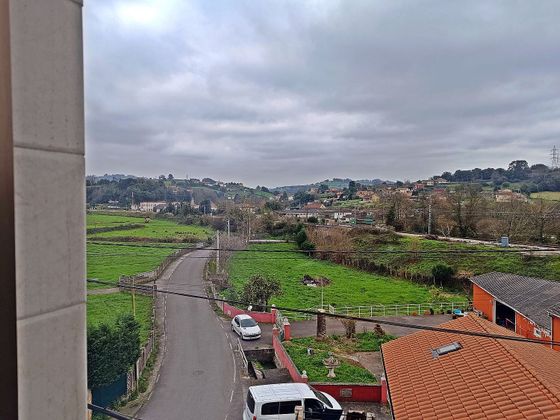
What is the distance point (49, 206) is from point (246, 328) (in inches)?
447

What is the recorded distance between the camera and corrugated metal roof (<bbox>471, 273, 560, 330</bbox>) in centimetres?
1034

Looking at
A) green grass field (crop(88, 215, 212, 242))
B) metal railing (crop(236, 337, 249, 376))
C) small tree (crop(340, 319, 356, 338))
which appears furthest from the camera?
green grass field (crop(88, 215, 212, 242))

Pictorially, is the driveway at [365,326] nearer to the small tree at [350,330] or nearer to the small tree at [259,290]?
the small tree at [350,330]

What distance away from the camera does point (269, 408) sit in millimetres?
6680

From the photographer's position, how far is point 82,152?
0.90 m

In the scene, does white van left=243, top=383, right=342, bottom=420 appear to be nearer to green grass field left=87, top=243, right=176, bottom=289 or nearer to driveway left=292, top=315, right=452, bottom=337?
driveway left=292, top=315, right=452, bottom=337

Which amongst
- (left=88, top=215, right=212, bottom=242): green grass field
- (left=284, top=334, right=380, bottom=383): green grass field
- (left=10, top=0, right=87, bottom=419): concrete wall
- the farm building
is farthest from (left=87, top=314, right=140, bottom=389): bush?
(left=88, top=215, right=212, bottom=242): green grass field

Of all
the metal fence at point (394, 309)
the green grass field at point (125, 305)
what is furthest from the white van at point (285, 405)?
the metal fence at point (394, 309)

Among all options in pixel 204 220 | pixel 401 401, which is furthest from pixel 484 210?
pixel 401 401

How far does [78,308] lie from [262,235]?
29877mm

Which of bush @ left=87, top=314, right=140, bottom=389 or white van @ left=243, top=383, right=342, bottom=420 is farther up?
bush @ left=87, top=314, right=140, bottom=389

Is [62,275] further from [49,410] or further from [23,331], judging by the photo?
[49,410]

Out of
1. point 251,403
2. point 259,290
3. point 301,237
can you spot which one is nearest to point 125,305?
point 259,290

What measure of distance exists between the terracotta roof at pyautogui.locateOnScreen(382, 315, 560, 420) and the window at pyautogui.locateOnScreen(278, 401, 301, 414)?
1.66 metres
